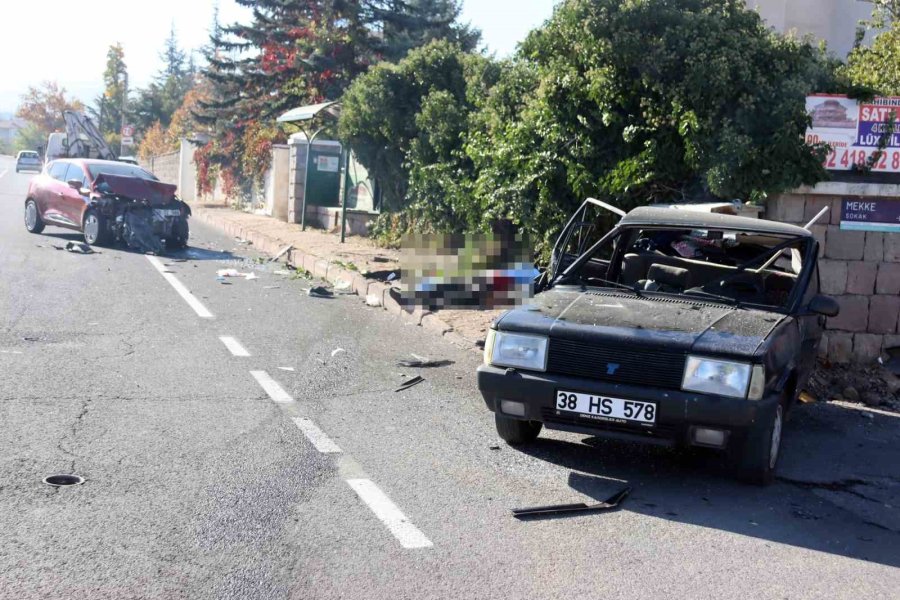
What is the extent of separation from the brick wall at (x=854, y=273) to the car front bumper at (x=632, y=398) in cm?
435

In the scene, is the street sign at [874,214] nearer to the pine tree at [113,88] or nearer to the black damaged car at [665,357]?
the black damaged car at [665,357]

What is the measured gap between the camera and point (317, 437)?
6176mm

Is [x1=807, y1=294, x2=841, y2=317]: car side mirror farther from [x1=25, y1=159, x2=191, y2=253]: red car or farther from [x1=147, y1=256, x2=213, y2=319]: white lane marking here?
[x1=25, y1=159, x2=191, y2=253]: red car

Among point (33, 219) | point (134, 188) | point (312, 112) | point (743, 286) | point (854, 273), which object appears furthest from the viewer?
point (312, 112)

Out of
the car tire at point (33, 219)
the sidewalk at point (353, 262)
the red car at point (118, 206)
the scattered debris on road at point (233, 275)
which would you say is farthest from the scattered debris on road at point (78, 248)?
the sidewalk at point (353, 262)

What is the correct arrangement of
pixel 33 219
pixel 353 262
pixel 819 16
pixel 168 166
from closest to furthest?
pixel 353 262 → pixel 33 219 → pixel 819 16 → pixel 168 166

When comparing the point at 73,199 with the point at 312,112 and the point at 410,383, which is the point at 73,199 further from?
the point at 410,383

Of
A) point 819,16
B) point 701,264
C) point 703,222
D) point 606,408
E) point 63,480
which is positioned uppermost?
point 819,16

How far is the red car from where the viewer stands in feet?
57.2

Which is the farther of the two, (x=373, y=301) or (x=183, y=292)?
(x=373, y=301)

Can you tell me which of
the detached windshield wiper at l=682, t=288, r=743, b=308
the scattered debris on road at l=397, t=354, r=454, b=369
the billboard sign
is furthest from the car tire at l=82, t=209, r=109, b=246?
the detached windshield wiper at l=682, t=288, r=743, b=308

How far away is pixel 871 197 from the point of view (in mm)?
9234

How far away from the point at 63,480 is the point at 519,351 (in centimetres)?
268

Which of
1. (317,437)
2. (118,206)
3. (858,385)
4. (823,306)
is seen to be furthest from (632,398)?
(118,206)
